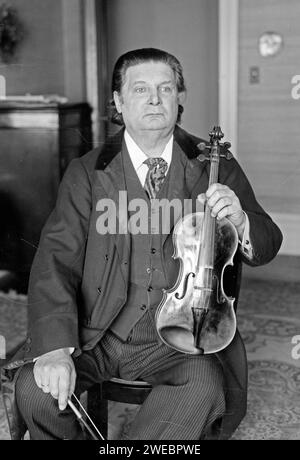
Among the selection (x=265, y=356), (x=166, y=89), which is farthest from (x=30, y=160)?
(x=166, y=89)

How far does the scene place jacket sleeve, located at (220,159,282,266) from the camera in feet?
5.62

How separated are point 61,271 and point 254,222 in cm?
51

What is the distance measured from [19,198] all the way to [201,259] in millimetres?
1466

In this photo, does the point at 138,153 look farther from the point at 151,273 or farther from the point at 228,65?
the point at 228,65

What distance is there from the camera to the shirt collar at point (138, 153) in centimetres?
181

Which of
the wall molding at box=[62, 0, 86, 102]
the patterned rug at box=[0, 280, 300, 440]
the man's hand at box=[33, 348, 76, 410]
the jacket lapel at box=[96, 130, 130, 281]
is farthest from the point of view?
the wall molding at box=[62, 0, 86, 102]

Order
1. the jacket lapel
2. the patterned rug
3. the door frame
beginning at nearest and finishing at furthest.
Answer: the jacket lapel < the patterned rug < the door frame

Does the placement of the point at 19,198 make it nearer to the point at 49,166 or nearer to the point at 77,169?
the point at 49,166

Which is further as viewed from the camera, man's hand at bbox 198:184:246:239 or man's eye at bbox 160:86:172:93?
man's eye at bbox 160:86:172:93

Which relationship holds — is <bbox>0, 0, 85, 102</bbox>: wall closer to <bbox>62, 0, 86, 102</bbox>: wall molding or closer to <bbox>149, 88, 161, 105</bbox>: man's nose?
<bbox>62, 0, 86, 102</bbox>: wall molding

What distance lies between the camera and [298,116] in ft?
8.53

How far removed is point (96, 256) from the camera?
1.76m

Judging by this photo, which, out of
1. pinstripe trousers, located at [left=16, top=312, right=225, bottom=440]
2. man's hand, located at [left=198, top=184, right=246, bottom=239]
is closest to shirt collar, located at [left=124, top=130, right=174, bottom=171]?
man's hand, located at [left=198, top=184, right=246, bottom=239]

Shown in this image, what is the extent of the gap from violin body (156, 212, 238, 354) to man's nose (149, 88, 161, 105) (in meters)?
0.30
